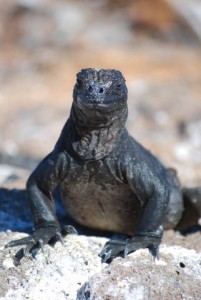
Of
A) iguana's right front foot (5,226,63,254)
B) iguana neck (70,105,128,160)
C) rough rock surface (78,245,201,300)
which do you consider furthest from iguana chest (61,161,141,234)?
rough rock surface (78,245,201,300)

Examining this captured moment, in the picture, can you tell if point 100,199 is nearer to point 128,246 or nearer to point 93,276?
point 128,246

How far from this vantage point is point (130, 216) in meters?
7.55

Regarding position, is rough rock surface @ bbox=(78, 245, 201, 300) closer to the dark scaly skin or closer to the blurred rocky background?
the dark scaly skin

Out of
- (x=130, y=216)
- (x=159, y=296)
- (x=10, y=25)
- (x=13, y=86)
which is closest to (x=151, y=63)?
(x=13, y=86)

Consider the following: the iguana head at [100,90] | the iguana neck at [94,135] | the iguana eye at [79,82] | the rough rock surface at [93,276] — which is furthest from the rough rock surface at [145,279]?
the iguana eye at [79,82]

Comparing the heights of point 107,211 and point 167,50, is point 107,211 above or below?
below

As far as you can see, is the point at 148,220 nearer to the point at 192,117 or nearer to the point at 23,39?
the point at 192,117

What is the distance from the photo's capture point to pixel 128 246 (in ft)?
22.6

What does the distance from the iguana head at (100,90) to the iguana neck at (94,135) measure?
171mm

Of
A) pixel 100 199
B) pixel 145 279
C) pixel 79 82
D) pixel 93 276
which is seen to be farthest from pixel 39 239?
pixel 79 82

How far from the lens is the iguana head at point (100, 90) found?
259 inches

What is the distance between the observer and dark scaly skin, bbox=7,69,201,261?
6.73m

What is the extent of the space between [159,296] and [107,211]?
140 cm

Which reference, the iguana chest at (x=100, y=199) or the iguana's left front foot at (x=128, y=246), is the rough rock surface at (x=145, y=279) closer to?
the iguana's left front foot at (x=128, y=246)
